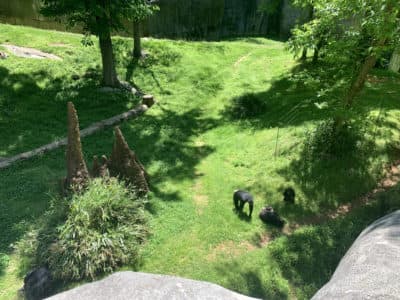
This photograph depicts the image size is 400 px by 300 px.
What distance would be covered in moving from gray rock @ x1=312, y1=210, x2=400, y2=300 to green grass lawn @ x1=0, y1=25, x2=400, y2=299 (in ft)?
6.28

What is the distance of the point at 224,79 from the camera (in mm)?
18500

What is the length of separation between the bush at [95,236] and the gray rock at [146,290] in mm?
3064

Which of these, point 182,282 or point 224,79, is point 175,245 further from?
point 224,79

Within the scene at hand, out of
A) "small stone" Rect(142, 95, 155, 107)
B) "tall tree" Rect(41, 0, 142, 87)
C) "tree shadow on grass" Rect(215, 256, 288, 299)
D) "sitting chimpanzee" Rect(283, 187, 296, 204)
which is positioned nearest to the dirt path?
"tree shadow on grass" Rect(215, 256, 288, 299)

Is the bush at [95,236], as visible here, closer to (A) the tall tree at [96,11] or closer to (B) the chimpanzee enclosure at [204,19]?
(A) the tall tree at [96,11]

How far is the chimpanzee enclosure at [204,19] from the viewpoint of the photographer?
20.9 meters

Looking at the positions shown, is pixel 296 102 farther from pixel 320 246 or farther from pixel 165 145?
pixel 320 246

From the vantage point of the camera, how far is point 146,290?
3828mm

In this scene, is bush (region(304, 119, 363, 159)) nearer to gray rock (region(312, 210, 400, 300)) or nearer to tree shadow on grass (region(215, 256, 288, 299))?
tree shadow on grass (region(215, 256, 288, 299))

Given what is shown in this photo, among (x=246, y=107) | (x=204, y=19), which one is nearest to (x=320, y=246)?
(x=246, y=107)

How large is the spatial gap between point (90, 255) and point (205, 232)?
8.77 feet

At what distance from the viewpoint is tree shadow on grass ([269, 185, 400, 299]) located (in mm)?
7141

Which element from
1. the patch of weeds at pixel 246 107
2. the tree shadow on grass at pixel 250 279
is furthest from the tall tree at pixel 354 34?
the tree shadow on grass at pixel 250 279

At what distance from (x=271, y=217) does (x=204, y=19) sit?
21229 mm
